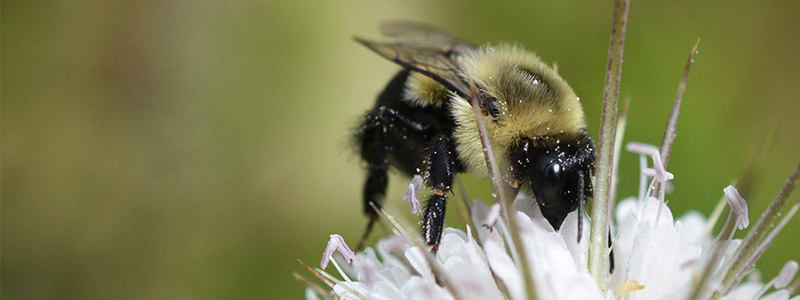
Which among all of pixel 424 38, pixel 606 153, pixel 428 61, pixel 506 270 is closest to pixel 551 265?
pixel 506 270

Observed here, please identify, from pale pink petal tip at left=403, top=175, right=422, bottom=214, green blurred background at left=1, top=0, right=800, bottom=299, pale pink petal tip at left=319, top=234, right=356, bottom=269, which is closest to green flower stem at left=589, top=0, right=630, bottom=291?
pale pink petal tip at left=403, top=175, right=422, bottom=214

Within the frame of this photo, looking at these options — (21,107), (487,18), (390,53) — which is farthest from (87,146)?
(390,53)

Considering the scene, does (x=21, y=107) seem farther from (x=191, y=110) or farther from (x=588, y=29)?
(x=588, y=29)

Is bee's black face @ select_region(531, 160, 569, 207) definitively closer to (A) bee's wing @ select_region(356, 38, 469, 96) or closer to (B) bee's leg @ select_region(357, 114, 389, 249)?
(A) bee's wing @ select_region(356, 38, 469, 96)

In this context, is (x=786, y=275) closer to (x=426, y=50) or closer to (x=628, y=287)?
(x=628, y=287)

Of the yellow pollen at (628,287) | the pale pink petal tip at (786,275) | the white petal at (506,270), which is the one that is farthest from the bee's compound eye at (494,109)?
the pale pink petal tip at (786,275)

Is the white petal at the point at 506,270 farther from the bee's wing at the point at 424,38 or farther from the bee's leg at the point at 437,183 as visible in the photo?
the bee's wing at the point at 424,38
